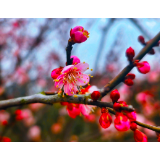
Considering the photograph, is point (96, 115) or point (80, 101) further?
point (96, 115)

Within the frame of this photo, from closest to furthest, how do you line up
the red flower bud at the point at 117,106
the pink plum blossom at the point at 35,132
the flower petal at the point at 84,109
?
the red flower bud at the point at 117,106
the flower petal at the point at 84,109
the pink plum blossom at the point at 35,132

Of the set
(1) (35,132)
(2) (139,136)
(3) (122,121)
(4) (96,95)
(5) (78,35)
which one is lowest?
(1) (35,132)

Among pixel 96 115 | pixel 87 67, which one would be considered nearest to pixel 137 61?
pixel 87 67

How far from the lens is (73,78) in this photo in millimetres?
834

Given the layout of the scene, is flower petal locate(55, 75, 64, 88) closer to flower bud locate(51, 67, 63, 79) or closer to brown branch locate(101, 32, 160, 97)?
flower bud locate(51, 67, 63, 79)

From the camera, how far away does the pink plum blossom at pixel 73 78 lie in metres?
0.75

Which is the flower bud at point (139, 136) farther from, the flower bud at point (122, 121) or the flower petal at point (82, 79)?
the flower petal at point (82, 79)

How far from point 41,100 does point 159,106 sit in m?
3.38

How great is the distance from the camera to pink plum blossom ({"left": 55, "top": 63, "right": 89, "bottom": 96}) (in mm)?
746

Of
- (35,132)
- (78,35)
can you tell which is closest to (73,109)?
(78,35)

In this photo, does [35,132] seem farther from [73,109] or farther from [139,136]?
[139,136]

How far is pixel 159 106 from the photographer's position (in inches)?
127

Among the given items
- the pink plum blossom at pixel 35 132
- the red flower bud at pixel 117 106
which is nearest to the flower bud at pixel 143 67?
the red flower bud at pixel 117 106
